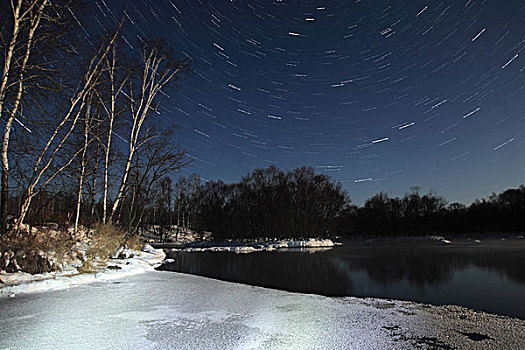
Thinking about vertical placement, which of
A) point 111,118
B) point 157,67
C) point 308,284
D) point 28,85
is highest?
point 157,67

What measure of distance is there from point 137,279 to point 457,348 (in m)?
7.62

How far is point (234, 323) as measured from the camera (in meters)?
4.50

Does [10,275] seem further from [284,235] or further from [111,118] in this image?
[284,235]

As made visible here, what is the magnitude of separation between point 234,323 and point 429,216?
247 ft

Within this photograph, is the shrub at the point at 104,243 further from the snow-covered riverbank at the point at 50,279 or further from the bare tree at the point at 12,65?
the bare tree at the point at 12,65

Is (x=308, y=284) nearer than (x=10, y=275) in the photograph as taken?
No

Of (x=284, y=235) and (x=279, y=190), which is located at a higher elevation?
(x=279, y=190)

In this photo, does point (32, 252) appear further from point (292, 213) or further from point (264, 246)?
point (292, 213)

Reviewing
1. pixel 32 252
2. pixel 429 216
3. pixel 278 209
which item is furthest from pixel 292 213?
pixel 32 252

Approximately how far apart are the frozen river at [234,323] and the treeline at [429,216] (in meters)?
55.4

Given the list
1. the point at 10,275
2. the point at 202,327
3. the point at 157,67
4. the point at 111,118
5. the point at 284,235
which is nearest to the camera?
the point at 202,327

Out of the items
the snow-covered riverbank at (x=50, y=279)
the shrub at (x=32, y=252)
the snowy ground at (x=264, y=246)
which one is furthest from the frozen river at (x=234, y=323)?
the snowy ground at (x=264, y=246)

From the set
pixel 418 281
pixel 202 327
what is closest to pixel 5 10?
pixel 202 327

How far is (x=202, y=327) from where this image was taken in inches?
169
